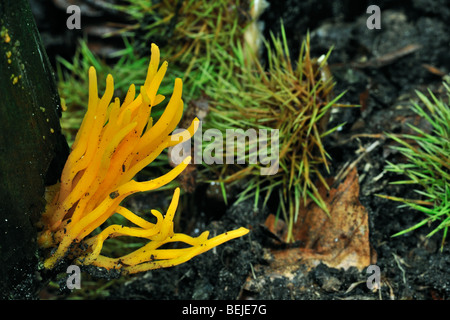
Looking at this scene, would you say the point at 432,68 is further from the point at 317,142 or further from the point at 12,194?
the point at 12,194

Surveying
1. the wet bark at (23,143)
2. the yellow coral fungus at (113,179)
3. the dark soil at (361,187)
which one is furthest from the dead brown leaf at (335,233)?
the wet bark at (23,143)

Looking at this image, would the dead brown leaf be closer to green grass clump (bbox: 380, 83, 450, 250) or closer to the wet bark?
green grass clump (bbox: 380, 83, 450, 250)

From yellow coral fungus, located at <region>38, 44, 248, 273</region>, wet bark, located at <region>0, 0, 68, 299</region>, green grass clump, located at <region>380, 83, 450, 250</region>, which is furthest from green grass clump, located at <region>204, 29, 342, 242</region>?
wet bark, located at <region>0, 0, 68, 299</region>

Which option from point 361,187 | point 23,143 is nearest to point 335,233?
point 361,187

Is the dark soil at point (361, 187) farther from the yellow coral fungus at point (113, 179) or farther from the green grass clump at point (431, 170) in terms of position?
the yellow coral fungus at point (113, 179)

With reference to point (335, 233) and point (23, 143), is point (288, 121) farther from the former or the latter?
point (23, 143)
